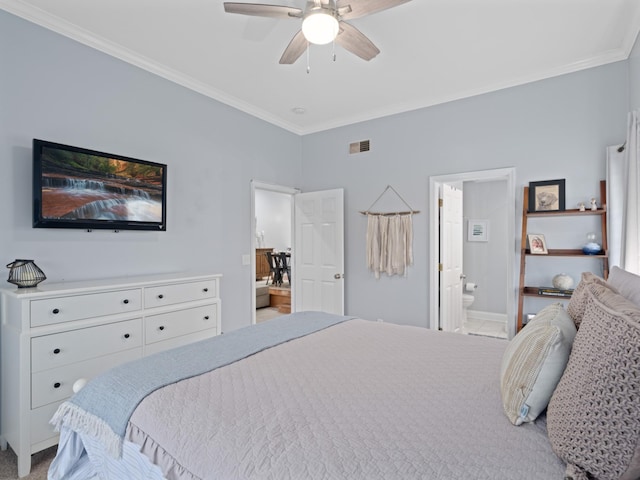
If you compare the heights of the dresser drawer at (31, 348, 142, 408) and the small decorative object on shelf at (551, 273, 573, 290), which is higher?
the small decorative object on shelf at (551, 273, 573, 290)

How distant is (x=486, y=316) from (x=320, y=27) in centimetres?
518

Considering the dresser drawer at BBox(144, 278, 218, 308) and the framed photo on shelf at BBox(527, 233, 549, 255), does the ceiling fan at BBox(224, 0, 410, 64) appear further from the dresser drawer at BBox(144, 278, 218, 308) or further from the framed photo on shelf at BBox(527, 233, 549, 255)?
the framed photo on shelf at BBox(527, 233, 549, 255)

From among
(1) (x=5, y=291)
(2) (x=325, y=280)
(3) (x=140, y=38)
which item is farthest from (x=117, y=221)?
(2) (x=325, y=280)

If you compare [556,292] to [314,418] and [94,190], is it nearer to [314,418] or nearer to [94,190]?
[314,418]

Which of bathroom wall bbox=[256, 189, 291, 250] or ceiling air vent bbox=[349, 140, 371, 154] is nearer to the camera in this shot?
ceiling air vent bbox=[349, 140, 371, 154]

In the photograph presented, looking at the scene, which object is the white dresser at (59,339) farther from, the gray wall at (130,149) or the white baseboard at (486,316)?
the white baseboard at (486,316)

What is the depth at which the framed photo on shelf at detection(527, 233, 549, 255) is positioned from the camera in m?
3.15

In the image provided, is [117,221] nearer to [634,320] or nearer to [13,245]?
[13,245]

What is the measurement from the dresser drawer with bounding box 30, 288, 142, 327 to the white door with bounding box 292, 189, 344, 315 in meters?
2.34

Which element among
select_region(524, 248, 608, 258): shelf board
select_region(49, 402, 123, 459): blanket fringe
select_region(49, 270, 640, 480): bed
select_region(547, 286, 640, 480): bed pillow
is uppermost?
select_region(524, 248, 608, 258): shelf board

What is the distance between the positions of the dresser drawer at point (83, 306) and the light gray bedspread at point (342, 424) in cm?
130

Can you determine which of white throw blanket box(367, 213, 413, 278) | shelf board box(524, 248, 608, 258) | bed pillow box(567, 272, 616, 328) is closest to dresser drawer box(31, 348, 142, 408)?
bed pillow box(567, 272, 616, 328)

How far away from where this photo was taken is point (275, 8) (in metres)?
1.96

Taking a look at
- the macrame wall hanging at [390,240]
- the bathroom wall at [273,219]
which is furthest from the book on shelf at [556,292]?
the bathroom wall at [273,219]
